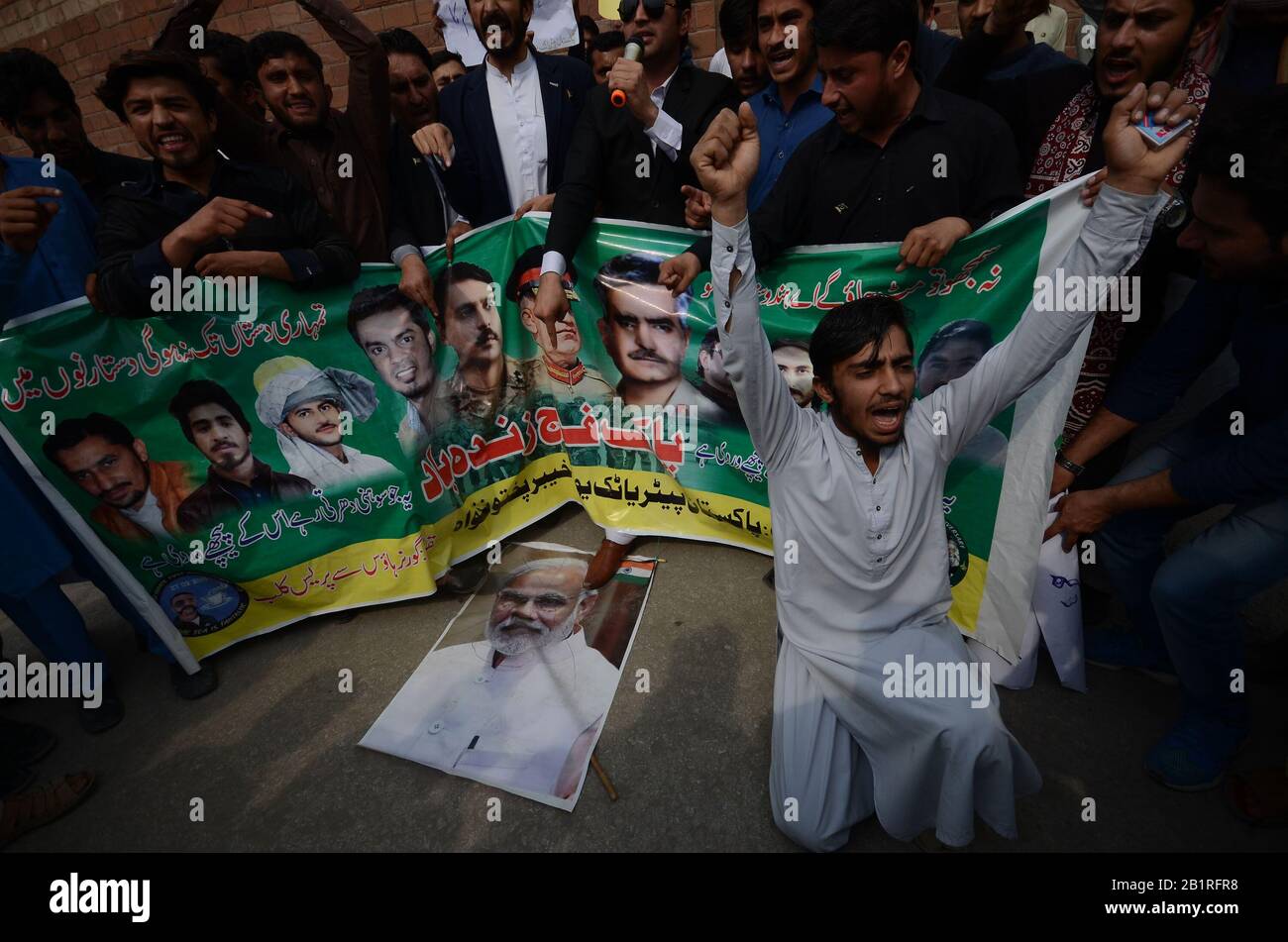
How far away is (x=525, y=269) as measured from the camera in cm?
311

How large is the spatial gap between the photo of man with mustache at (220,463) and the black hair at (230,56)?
2.03 m

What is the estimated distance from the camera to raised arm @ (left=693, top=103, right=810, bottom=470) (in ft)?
5.53

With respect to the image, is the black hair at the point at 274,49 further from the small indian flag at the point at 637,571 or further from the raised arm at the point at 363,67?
the small indian flag at the point at 637,571

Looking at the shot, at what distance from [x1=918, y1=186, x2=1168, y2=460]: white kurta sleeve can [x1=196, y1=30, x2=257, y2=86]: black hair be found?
154 inches

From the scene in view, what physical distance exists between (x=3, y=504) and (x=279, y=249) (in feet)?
4.45

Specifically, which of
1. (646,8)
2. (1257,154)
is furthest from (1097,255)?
(646,8)

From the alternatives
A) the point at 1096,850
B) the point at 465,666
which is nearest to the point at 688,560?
the point at 465,666

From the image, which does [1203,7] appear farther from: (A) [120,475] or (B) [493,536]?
(A) [120,475]

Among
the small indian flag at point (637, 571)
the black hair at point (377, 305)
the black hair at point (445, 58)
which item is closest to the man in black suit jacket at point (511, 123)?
the black hair at point (377, 305)

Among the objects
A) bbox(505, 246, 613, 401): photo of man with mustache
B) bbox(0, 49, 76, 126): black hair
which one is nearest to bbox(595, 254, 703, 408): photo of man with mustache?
bbox(505, 246, 613, 401): photo of man with mustache

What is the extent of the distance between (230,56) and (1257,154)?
448cm

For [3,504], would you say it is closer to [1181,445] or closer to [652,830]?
[652,830]

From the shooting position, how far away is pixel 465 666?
2732mm

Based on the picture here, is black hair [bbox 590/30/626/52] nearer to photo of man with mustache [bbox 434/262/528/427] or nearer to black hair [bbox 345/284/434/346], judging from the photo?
photo of man with mustache [bbox 434/262/528/427]
